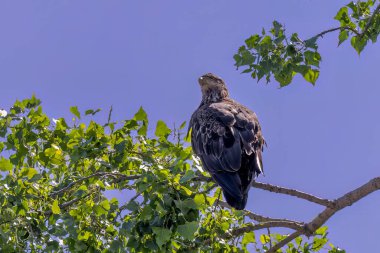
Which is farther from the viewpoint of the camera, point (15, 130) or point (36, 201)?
point (15, 130)

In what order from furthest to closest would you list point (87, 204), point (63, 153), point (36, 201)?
point (63, 153) → point (36, 201) → point (87, 204)

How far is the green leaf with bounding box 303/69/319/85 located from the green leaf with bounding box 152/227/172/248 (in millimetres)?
2930

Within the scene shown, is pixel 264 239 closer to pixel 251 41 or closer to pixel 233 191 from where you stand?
pixel 233 191

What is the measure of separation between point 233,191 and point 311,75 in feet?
5.36

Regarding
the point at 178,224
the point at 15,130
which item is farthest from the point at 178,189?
the point at 15,130

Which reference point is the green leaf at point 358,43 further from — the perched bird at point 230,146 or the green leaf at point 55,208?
the green leaf at point 55,208

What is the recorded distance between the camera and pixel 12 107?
30.2 feet

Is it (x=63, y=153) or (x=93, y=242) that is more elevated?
(x=63, y=153)

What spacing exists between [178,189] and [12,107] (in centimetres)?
288

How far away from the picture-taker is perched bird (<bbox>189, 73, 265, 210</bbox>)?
8.84m

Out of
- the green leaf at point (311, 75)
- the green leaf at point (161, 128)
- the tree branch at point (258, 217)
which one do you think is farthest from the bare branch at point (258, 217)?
the green leaf at point (311, 75)

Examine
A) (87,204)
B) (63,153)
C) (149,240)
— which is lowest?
(149,240)

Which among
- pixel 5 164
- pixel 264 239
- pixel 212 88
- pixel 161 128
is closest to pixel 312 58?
pixel 161 128

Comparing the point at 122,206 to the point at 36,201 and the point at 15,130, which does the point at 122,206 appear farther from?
the point at 15,130
